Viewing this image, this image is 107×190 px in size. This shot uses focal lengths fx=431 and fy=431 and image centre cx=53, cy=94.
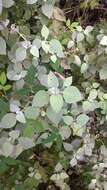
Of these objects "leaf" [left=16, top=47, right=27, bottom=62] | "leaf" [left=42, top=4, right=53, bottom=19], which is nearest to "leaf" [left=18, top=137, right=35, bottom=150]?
"leaf" [left=16, top=47, right=27, bottom=62]

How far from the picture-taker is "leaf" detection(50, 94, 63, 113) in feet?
3.26

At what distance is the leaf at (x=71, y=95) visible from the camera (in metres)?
0.99

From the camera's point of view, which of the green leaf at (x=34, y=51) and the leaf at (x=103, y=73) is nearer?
the green leaf at (x=34, y=51)

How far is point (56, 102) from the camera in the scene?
1.00 m

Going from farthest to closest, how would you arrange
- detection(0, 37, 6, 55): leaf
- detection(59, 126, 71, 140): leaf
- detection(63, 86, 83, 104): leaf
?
detection(59, 126, 71, 140): leaf, detection(0, 37, 6, 55): leaf, detection(63, 86, 83, 104): leaf

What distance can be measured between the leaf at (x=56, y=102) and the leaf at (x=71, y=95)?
0.01 m

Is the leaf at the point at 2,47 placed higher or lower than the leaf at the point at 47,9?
lower

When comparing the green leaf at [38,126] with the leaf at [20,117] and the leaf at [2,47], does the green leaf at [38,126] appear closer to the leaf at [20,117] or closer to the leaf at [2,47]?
the leaf at [20,117]

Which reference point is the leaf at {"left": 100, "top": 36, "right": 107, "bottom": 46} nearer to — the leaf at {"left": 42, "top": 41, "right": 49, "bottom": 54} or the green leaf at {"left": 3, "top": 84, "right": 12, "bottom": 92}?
the leaf at {"left": 42, "top": 41, "right": 49, "bottom": 54}

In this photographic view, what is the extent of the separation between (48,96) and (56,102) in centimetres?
3

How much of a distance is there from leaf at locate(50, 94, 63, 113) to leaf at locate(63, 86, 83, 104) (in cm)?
1

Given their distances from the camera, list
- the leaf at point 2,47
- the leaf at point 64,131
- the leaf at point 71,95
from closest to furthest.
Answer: the leaf at point 71,95 < the leaf at point 2,47 < the leaf at point 64,131

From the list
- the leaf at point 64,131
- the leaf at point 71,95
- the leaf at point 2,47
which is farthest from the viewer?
the leaf at point 64,131

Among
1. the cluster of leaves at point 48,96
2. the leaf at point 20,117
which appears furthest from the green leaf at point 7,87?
the leaf at point 20,117
